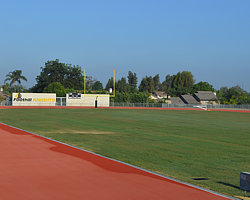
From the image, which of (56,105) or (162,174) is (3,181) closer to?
(162,174)

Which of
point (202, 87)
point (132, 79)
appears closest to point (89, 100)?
point (202, 87)

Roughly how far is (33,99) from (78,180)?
6952cm

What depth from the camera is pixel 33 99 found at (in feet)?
250

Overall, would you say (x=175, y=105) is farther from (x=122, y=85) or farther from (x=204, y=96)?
(x=122, y=85)

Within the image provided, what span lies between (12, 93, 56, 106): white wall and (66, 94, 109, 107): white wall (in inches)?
153

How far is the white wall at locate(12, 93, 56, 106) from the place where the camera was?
7369 cm

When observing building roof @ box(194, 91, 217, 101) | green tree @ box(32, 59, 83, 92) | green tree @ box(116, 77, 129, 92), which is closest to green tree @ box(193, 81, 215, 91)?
building roof @ box(194, 91, 217, 101)

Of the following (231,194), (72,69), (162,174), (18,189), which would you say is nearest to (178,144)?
(162,174)

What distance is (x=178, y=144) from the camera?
17.2m

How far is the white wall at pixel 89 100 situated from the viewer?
79.2 metres

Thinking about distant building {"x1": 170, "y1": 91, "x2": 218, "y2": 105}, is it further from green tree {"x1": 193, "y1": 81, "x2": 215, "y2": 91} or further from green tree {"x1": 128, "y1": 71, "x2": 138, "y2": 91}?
green tree {"x1": 128, "y1": 71, "x2": 138, "y2": 91}

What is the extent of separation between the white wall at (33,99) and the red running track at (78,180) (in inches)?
2469

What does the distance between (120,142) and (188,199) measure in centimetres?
1028

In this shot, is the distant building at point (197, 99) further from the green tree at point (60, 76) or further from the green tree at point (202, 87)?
the green tree at point (60, 76)
